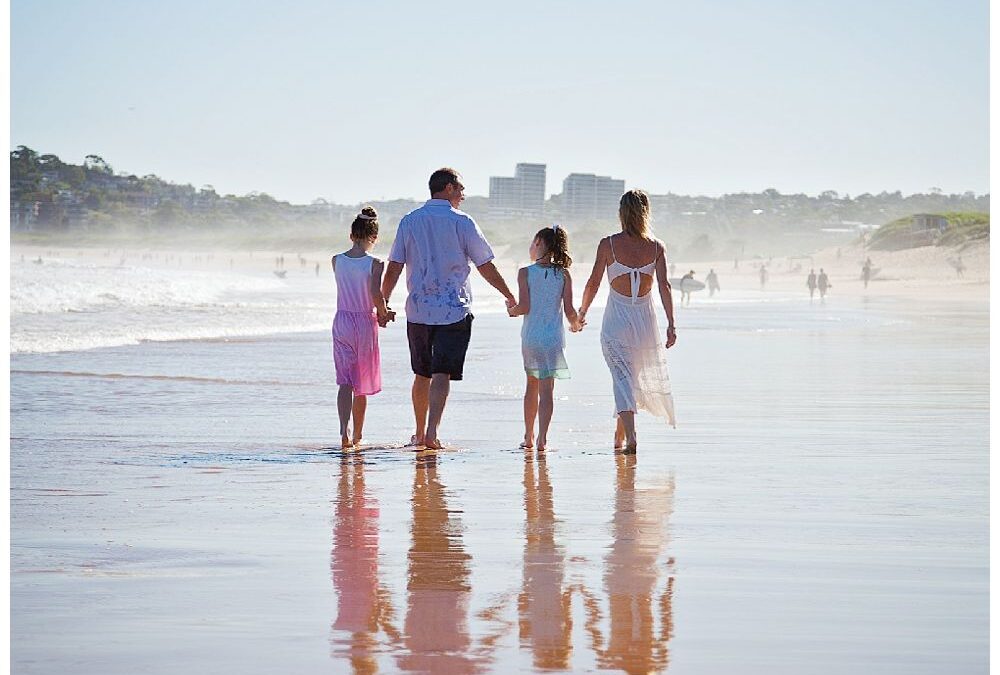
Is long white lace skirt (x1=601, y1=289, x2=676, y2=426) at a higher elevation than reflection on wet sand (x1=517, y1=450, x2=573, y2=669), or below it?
higher

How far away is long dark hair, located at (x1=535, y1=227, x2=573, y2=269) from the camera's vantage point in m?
8.01

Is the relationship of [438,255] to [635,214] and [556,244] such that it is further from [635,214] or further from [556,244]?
[635,214]

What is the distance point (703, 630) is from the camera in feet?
12.9

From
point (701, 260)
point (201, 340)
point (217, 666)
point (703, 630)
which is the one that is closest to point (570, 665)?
point (703, 630)

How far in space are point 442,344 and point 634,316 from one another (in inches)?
43.1

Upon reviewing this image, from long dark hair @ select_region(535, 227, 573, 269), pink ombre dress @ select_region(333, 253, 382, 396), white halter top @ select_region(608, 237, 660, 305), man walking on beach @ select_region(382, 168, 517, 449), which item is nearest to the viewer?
man walking on beach @ select_region(382, 168, 517, 449)

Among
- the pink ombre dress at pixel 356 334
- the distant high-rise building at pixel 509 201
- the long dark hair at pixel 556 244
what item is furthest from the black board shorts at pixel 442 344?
the distant high-rise building at pixel 509 201

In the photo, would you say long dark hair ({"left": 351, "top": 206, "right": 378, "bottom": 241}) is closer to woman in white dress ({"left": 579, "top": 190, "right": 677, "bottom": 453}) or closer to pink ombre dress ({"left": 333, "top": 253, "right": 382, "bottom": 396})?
pink ombre dress ({"left": 333, "top": 253, "right": 382, "bottom": 396})

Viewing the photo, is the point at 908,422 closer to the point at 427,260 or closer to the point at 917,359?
the point at 427,260

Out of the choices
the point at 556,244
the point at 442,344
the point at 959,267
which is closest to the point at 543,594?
the point at 442,344

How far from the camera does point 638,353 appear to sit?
795 cm

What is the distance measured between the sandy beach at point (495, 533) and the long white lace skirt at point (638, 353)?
30 centimetres

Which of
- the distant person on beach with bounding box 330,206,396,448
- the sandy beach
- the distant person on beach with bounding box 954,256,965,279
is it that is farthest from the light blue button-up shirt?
the distant person on beach with bounding box 954,256,965,279

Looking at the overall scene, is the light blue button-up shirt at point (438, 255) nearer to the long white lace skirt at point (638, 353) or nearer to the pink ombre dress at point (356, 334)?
the pink ombre dress at point (356, 334)
